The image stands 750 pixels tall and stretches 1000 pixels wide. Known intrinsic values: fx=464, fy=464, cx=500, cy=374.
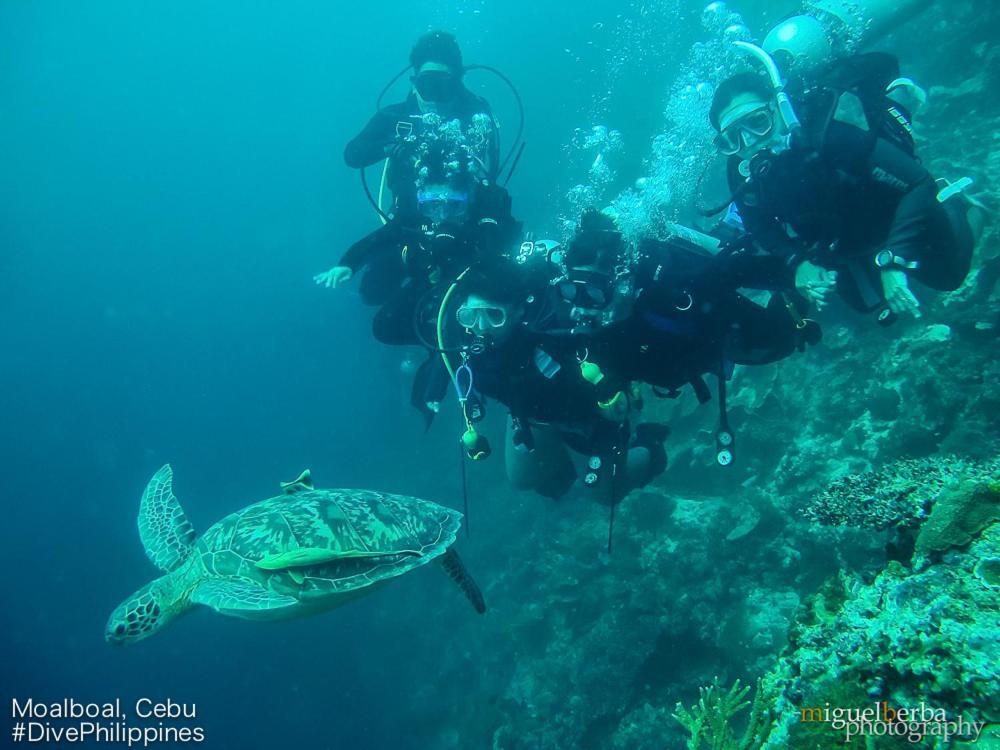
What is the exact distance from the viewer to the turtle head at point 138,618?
160 inches

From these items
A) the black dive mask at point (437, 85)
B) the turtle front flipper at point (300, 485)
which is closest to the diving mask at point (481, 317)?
the turtle front flipper at point (300, 485)

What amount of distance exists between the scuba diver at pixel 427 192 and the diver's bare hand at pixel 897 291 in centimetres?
358

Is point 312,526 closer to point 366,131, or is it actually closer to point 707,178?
point 366,131

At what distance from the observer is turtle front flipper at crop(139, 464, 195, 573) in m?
4.78

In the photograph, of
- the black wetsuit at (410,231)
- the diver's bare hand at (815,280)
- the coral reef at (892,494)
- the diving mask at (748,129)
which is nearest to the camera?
the coral reef at (892,494)

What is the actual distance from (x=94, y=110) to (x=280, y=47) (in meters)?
35.0

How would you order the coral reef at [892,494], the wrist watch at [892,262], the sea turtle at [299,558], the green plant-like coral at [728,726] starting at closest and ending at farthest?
the green plant-like coral at [728,726] < the coral reef at [892,494] < the sea turtle at [299,558] < the wrist watch at [892,262]

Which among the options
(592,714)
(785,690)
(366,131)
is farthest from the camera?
(366,131)

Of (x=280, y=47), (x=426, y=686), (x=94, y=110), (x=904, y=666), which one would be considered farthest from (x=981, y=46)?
(x=94, y=110)

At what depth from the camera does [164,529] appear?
200 inches

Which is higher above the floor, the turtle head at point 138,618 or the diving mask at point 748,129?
the diving mask at point 748,129

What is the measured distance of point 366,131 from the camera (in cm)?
748

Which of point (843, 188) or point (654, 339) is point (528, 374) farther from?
point (843, 188)

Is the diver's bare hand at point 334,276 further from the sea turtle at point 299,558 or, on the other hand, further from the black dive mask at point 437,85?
the black dive mask at point 437,85
